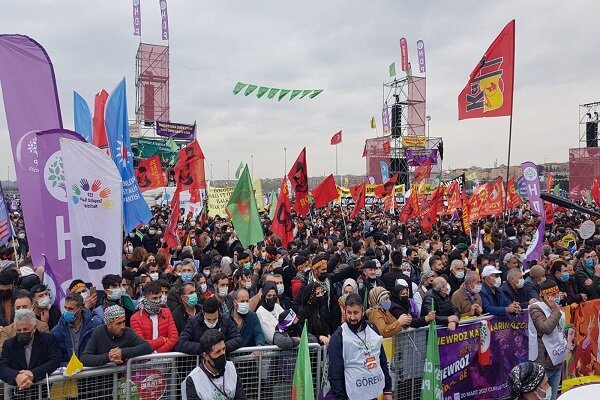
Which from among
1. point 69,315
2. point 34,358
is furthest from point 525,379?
point 69,315

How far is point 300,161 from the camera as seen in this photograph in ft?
39.6

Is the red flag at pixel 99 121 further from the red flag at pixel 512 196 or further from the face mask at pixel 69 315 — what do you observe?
the red flag at pixel 512 196

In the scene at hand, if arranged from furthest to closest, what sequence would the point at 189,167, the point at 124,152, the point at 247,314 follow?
the point at 189,167 → the point at 124,152 → the point at 247,314

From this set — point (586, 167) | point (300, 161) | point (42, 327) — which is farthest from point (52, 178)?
point (586, 167)

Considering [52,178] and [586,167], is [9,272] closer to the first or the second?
[52,178]

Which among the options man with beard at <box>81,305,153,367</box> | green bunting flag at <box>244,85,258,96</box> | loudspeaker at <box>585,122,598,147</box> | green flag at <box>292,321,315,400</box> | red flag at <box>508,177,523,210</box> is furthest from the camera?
loudspeaker at <box>585,122,598,147</box>

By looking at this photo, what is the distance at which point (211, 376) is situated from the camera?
4.13 m

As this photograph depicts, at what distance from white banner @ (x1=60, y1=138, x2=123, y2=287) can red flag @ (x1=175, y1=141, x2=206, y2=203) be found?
8283mm

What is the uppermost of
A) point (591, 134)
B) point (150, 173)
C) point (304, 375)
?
point (591, 134)

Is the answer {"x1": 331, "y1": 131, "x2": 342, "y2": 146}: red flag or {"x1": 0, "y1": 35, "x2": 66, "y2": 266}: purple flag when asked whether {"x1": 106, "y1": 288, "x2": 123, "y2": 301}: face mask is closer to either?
{"x1": 0, "y1": 35, "x2": 66, "y2": 266}: purple flag

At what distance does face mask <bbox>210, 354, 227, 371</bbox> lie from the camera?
4113 millimetres

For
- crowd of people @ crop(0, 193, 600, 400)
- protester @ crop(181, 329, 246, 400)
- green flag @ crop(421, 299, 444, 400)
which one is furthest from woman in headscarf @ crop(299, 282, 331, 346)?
protester @ crop(181, 329, 246, 400)

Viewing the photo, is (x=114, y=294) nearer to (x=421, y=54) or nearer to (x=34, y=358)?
Answer: (x=34, y=358)

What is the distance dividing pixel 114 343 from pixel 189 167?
34.6 ft
